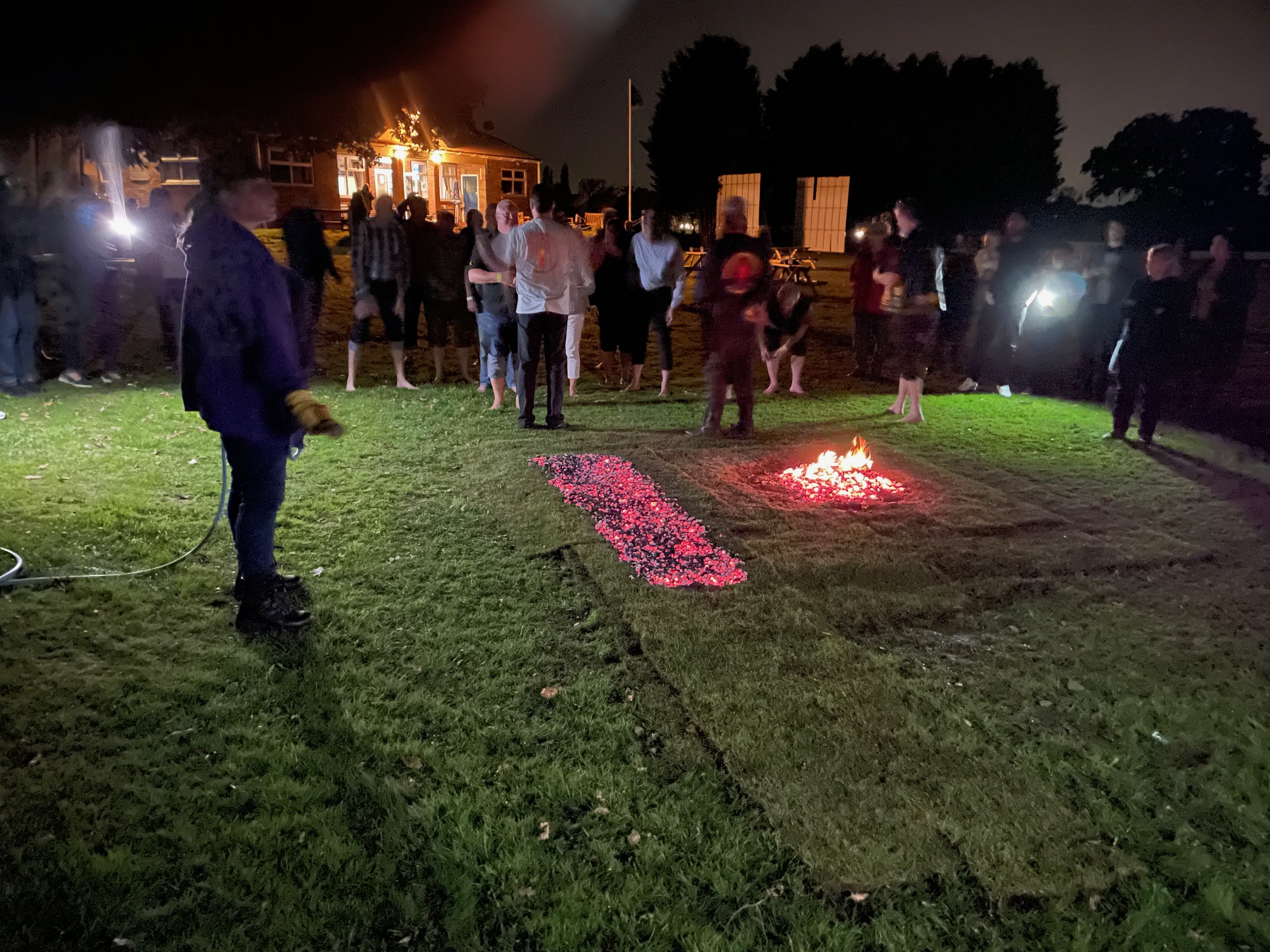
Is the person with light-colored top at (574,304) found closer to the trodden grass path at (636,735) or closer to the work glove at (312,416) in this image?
the trodden grass path at (636,735)

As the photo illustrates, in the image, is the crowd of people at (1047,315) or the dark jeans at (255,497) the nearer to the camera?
the dark jeans at (255,497)

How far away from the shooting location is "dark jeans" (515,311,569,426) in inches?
305

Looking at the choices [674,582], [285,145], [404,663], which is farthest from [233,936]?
[285,145]

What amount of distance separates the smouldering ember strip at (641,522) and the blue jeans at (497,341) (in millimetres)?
2103

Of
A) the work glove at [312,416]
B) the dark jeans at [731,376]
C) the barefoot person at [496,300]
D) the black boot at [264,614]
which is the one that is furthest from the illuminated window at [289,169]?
the work glove at [312,416]

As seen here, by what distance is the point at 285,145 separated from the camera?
18859 millimetres

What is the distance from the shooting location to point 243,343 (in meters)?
3.76

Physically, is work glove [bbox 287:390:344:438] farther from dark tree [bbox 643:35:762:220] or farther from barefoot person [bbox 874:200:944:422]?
dark tree [bbox 643:35:762:220]

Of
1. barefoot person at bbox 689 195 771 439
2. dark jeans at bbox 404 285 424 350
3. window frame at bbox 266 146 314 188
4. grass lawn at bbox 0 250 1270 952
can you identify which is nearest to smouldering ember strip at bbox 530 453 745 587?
grass lawn at bbox 0 250 1270 952

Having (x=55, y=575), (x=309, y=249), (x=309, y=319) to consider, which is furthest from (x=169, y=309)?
(x=55, y=575)

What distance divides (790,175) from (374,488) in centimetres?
4651

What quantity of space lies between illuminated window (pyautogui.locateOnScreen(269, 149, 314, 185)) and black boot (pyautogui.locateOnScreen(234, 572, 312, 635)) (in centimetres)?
3172

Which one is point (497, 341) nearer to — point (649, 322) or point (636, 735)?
point (649, 322)

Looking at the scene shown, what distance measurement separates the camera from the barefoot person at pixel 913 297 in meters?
8.36
